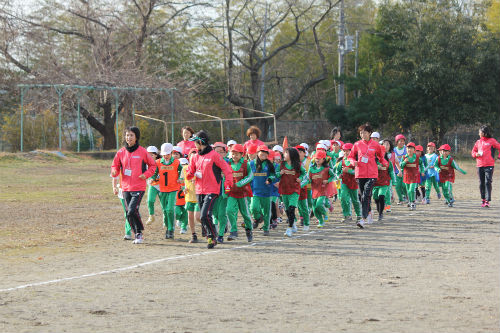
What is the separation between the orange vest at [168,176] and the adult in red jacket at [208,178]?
1.26m

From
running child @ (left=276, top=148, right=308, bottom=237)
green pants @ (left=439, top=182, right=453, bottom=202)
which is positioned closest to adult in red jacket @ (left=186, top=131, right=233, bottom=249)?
running child @ (left=276, top=148, right=308, bottom=237)

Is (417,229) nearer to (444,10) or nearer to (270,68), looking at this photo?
(444,10)

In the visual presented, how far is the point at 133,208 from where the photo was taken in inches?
466

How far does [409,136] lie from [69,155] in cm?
2185

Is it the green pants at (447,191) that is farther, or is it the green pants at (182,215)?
the green pants at (447,191)

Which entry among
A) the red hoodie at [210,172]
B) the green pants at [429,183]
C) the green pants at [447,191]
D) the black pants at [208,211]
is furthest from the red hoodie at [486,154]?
the black pants at [208,211]

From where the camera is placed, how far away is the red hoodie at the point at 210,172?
11383mm

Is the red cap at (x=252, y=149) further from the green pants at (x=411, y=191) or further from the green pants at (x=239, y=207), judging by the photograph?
the green pants at (x=411, y=191)

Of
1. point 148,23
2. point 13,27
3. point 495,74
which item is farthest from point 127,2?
point 495,74

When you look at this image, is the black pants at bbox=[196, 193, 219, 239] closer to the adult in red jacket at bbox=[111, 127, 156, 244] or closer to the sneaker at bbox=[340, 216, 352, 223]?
the adult in red jacket at bbox=[111, 127, 156, 244]

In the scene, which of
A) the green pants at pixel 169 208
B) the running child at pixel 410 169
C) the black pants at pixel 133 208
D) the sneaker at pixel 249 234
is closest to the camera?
the black pants at pixel 133 208

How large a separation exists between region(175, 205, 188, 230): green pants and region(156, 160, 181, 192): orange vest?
494 mm

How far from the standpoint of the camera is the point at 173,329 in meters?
6.25

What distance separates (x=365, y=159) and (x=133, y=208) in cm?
469
